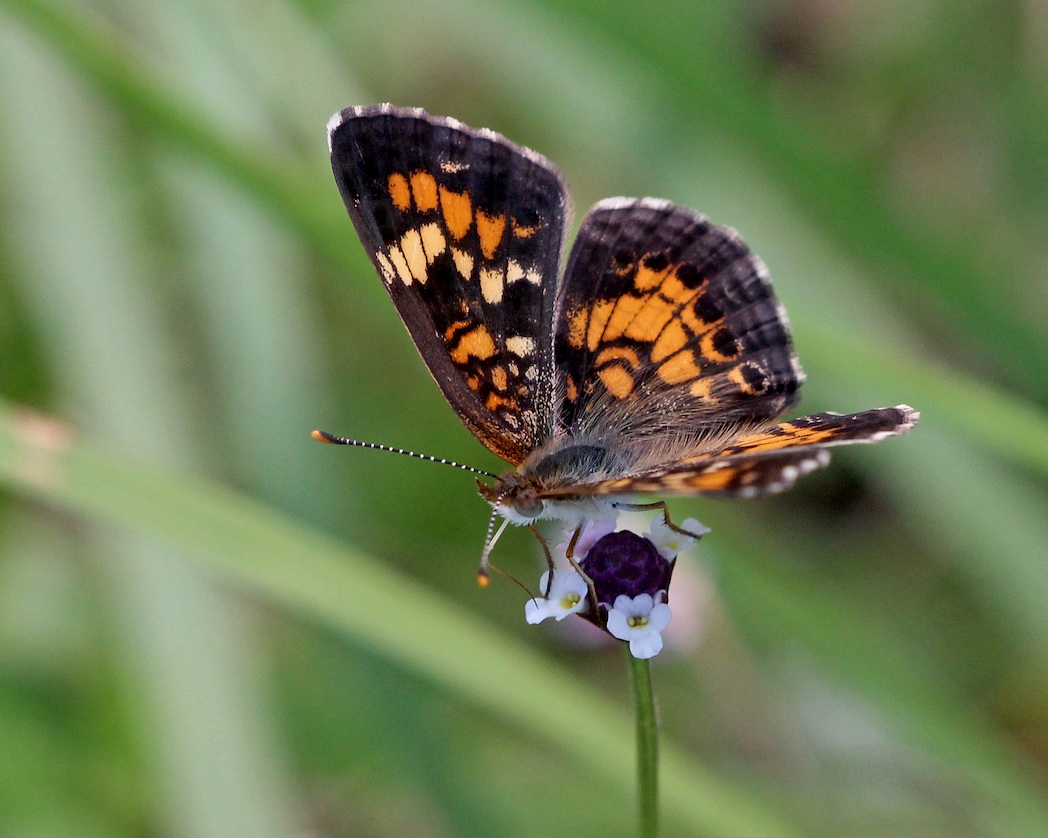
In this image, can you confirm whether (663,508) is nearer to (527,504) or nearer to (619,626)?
(527,504)

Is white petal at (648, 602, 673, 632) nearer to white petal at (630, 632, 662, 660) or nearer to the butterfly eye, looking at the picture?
white petal at (630, 632, 662, 660)

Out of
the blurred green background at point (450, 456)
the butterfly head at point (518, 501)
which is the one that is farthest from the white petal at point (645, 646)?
the blurred green background at point (450, 456)

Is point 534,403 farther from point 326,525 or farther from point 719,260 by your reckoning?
point 326,525

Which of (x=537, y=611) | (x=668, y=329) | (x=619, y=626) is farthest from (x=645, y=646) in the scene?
(x=668, y=329)

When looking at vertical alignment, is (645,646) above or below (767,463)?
below

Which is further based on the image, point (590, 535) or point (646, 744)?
point (590, 535)

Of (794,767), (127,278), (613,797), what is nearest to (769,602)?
(794,767)

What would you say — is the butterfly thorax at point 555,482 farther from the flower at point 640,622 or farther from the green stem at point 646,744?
the green stem at point 646,744
